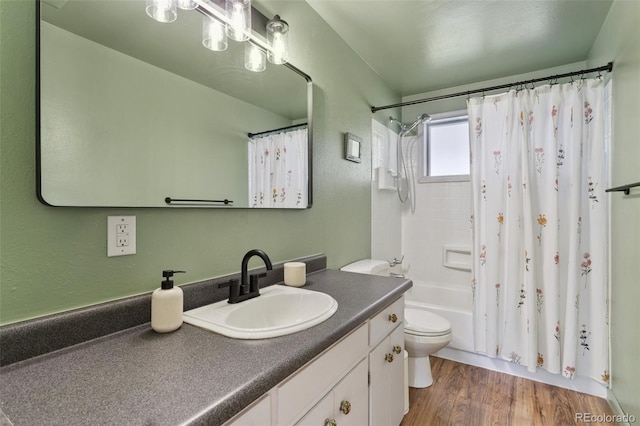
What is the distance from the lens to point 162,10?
1.01 meters

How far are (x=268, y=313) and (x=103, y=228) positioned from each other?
0.64 metres

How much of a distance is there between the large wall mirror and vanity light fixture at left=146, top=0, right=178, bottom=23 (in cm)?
2

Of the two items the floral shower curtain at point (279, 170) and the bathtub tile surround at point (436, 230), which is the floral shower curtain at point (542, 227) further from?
the floral shower curtain at point (279, 170)

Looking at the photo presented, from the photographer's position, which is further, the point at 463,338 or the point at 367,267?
the point at 463,338

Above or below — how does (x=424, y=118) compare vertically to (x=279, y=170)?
above

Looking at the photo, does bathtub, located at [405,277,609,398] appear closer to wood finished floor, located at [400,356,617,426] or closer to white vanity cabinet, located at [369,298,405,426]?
wood finished floor, located at [400,356,617,426]

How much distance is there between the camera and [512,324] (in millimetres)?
2242

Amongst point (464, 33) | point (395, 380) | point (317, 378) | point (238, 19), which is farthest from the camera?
point (464, 33)

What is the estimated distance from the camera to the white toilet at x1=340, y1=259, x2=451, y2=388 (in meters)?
1.98

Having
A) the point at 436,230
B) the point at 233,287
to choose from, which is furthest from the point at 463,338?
the point at 233,287

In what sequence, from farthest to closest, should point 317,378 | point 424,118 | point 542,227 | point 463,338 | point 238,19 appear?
point 424,118 → point 463,338 → point 542,227 → point 238,19 → point 317,378

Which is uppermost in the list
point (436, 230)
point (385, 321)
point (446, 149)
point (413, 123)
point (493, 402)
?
point (413, 123)

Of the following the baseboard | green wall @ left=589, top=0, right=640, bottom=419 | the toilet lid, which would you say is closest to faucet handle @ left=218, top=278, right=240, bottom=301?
the toilet lid

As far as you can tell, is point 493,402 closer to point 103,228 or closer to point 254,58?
point 103,228
